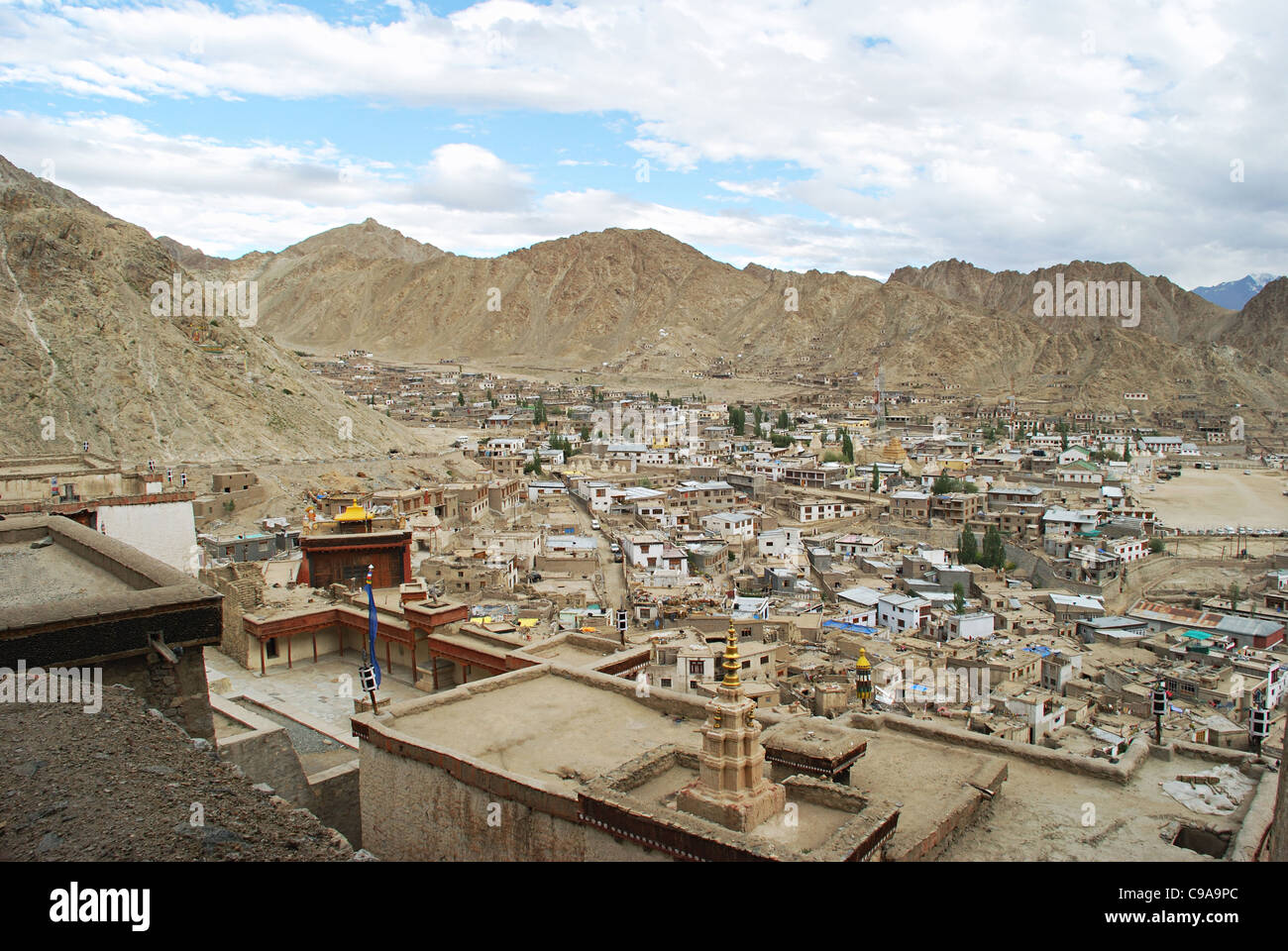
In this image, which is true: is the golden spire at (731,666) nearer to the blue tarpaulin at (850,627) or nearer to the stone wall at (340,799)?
the stone wall at (340,799)

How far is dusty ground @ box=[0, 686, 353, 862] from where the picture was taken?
3359 millimetres

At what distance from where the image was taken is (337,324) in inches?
5650

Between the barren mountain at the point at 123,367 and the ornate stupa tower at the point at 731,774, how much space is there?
36013 mm

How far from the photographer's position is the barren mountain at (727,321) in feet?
349

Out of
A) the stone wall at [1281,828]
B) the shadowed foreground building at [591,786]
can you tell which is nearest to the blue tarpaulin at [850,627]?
the shadowed foreground building at [591,786]

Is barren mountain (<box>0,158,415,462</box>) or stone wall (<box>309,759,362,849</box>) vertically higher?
barren mountain (<box>0,158,415,462</box>)

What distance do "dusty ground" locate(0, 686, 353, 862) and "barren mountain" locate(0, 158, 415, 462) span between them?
115 ft

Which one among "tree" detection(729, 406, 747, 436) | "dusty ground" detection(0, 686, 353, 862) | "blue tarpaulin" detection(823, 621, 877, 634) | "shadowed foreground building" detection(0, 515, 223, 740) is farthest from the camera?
"tree" detection(729, 406, 747, 436)

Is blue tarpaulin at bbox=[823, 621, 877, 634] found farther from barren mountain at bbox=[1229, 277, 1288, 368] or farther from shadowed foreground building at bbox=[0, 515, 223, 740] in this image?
barren mountain at bbox=[1229, 277, 1288, 368]

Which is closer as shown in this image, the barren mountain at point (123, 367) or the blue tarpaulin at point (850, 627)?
the blue tarpaulin at point (850, 627)

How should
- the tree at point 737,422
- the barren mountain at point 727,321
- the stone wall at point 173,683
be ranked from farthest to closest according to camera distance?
the barren mountain at point 727,321 < the tree at point 737,422 < the stone wall at point 173,683

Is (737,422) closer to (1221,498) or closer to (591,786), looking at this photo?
(1221,498)

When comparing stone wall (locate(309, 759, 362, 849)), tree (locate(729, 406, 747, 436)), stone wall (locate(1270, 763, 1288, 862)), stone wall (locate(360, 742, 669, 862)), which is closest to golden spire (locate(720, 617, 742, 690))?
stone wall (locate(360, 742, 669, 862))
